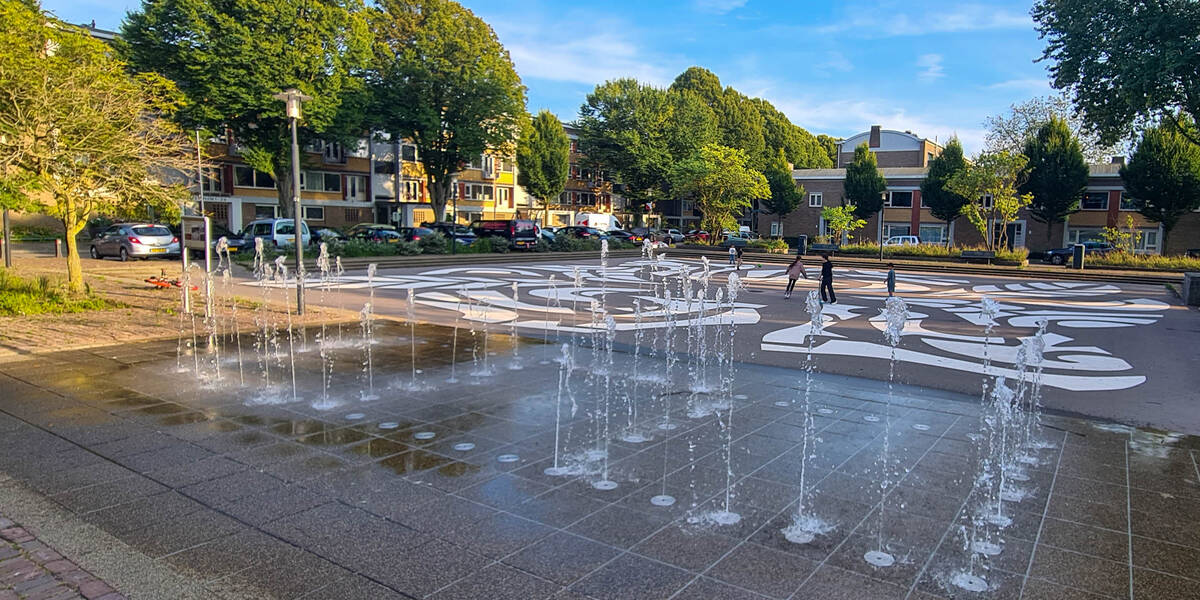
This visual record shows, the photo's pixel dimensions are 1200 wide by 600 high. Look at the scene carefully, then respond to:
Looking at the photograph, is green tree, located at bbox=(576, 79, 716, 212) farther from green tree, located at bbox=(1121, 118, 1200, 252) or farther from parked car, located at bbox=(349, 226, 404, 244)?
green tree, located at bbox=(1121, 118, 1200, 252)

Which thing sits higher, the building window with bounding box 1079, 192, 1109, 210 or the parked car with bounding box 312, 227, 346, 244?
the building window with bounding box 1079, 192, 1109, 210

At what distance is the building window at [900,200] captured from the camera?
5381cm

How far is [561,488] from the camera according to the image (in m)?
5.57

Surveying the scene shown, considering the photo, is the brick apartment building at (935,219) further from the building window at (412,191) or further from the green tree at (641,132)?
the building window at (412,191)

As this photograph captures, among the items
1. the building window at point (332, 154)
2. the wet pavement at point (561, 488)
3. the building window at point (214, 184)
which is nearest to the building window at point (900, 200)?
the building window at point (332, 154)

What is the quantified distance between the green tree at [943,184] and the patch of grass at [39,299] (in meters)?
48.6

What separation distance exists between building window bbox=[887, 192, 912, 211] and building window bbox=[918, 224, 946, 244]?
82.7 inches

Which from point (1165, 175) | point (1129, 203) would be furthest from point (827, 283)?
point (1129, 203)

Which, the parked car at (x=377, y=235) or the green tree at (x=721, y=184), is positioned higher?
the green tree at (x=721, y=184)

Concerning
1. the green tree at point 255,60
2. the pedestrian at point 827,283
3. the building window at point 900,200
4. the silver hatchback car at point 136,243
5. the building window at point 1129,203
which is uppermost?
the green tree at point 255,60

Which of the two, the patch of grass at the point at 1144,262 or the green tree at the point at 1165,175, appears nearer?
the patch of grass at the point at 1144,262

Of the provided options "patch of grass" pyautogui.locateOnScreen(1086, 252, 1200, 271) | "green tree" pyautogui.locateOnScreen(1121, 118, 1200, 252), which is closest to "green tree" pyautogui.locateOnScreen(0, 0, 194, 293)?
"patch of grass" pyautogui.locateOnScreen(1086, 252, 1200, 271)

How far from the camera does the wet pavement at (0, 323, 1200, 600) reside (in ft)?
13.8

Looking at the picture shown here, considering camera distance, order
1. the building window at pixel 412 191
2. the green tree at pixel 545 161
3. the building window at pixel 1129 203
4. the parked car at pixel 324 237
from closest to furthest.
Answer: the parked car at pixel 324 237 < the building window at pixel 1129 203 < the building window at pixel 412 191 < the green tree at pixel 545 161
